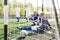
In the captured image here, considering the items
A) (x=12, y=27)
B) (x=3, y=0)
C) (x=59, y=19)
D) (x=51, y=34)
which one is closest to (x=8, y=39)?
(x=12, y=27)

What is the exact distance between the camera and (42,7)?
7.50ft

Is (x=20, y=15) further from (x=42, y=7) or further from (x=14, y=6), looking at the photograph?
(x=42, y=7)

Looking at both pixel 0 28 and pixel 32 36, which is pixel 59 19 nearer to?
pixel 32 36

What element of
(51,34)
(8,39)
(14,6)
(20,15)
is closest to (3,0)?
(14,6)

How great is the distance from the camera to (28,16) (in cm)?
217

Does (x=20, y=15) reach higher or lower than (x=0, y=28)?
higher

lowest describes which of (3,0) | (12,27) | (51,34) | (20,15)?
(51,34)

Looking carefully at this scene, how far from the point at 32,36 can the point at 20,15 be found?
0.33 meters

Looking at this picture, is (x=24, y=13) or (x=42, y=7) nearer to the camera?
(x=24, y=13)

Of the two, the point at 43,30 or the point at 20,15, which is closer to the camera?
the point at 20,15

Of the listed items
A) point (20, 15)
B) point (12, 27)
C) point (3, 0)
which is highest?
point (3, 0)

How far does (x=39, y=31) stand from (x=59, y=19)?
36 cm

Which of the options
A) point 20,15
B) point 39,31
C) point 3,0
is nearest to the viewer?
point 3,0

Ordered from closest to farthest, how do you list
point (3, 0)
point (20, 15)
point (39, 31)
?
point (3, 0) → point (20, 15) → point (39, 31)
